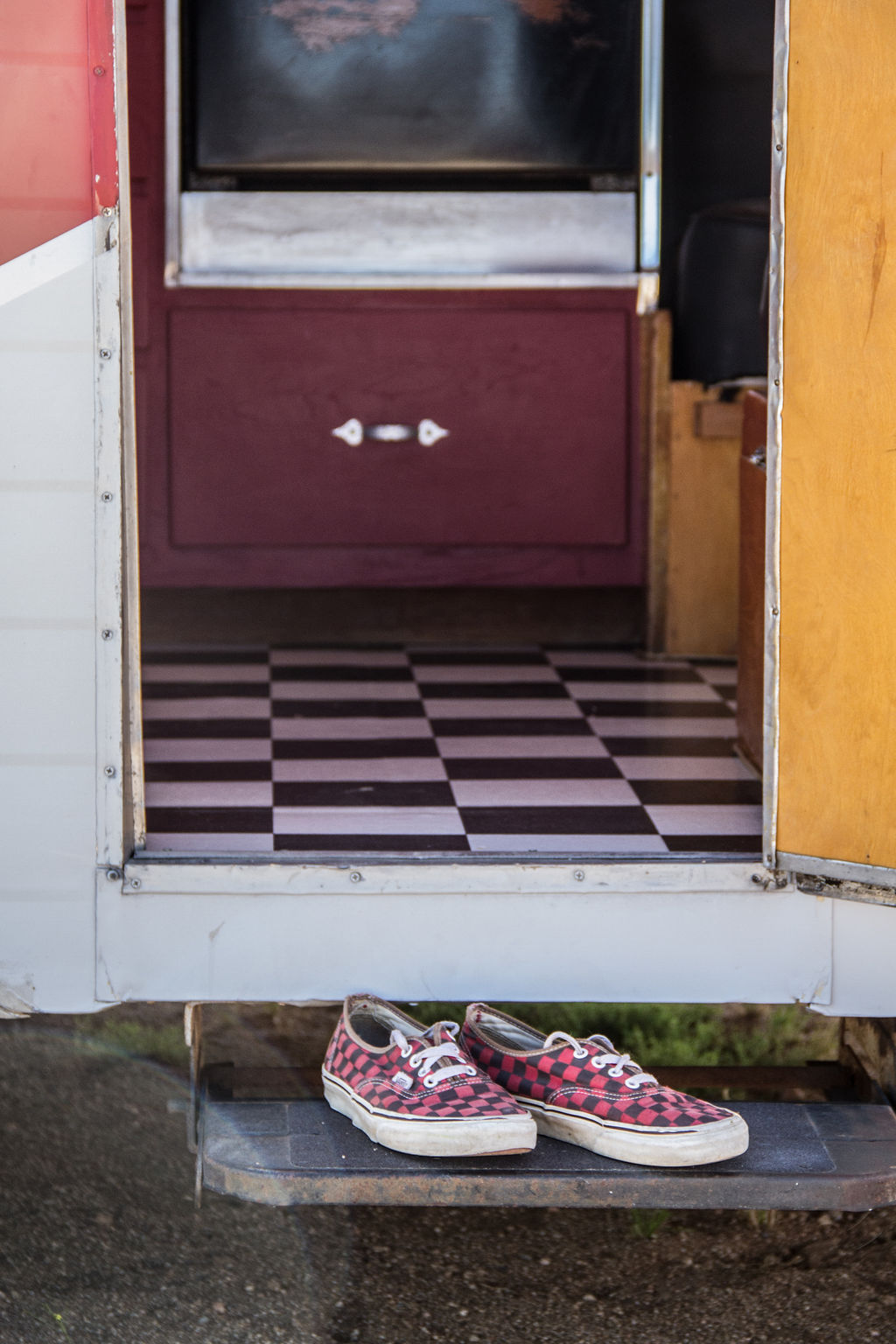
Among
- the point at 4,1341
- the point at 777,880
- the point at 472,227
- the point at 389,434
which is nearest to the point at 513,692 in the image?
the point at 389,434

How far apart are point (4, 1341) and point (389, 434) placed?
2655mm

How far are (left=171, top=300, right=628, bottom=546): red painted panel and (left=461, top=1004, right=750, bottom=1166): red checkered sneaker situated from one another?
2432 mm

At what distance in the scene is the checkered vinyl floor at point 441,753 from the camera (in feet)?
7.79

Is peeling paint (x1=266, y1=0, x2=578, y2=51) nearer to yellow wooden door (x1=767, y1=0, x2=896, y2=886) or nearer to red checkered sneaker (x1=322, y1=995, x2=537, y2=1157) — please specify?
yellow wooden door (x1=767, y1=0, x2=896, y2=886)

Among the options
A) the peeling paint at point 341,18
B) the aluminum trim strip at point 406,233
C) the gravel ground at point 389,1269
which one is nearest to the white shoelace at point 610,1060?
the gravel ground at point 389,1269

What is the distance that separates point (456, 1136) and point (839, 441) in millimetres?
990

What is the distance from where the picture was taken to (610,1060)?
1.91 metres

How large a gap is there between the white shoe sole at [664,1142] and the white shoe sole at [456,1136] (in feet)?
0.24

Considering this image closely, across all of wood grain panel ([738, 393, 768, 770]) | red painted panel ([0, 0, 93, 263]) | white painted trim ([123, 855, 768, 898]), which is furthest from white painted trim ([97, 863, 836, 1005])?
red painted panel ([0, 0, 93, 263])

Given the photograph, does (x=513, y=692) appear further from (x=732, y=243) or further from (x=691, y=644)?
(x=732, y=243)

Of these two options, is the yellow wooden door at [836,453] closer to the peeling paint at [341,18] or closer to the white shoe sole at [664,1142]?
the white shoe sole at [664,1142]

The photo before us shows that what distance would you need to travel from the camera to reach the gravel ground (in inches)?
87.0

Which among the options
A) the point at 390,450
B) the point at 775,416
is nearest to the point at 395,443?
the point at 390,450

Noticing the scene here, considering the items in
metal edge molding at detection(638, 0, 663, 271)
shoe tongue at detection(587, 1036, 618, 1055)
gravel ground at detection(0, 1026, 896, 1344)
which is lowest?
gravel ground at detection(0, 1026, 896, 1344)
